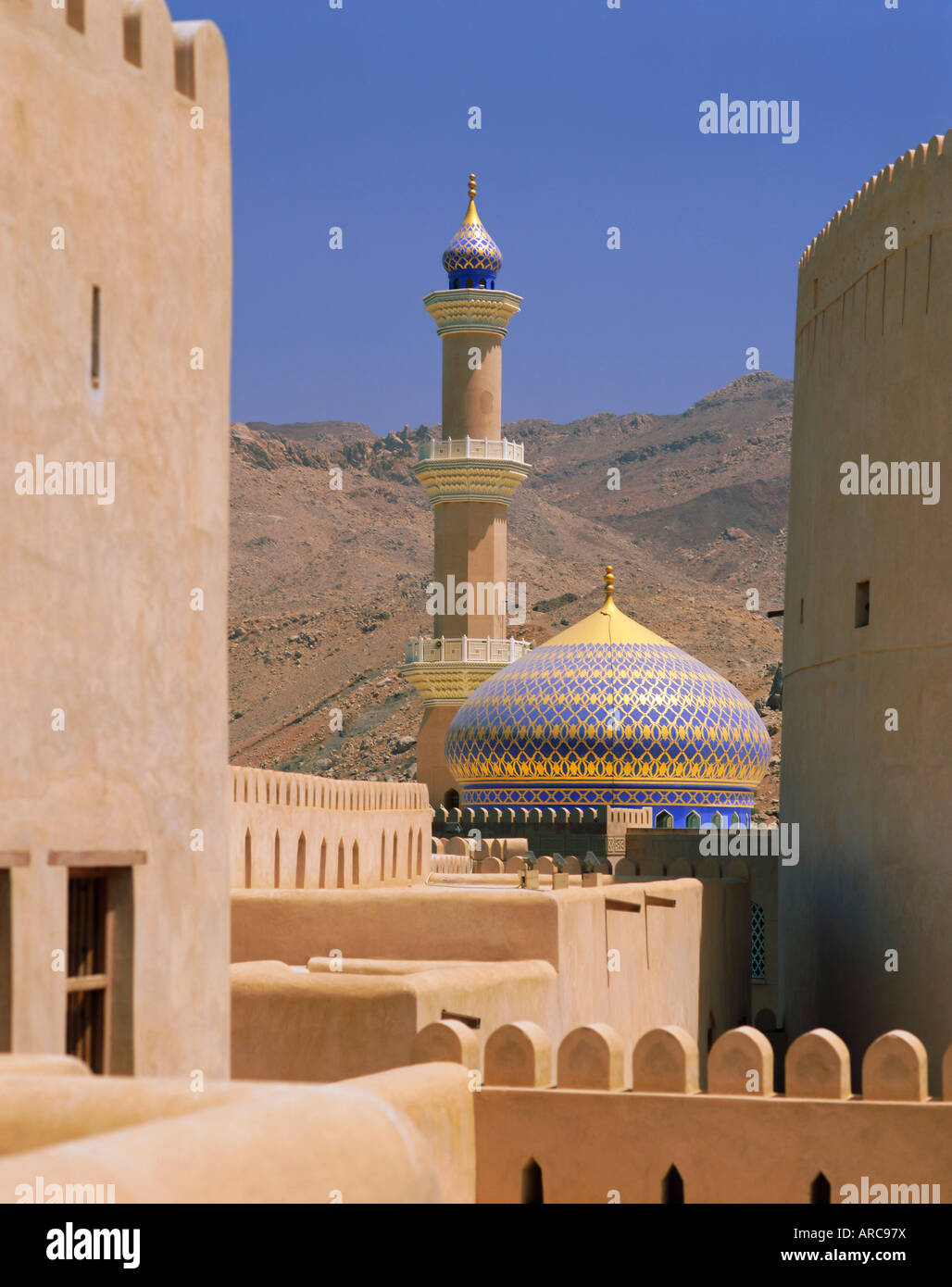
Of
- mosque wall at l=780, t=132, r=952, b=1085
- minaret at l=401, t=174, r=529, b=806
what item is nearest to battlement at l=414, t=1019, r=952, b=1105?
mosque wall at l=780, t=132, r=952, b=1085

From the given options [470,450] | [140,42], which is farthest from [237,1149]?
[470,450]

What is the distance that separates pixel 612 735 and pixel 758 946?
7.41 m

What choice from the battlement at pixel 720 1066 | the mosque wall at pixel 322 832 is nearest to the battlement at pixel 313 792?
the mosque wall at pixel 322 832

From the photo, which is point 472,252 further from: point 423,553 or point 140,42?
point 423,553

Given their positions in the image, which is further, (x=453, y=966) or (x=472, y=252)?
(x=472, y=252)

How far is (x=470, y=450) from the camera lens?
31.6 metres

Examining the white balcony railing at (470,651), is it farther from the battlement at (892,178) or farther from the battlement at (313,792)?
the battlement at (892,178)

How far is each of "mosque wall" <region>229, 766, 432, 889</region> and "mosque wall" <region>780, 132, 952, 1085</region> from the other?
149 inches

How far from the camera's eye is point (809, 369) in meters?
14.6

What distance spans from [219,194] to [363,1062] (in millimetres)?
3662

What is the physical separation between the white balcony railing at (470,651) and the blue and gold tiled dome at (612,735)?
3.00m

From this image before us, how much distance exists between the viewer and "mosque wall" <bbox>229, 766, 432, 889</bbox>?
12930 mm
